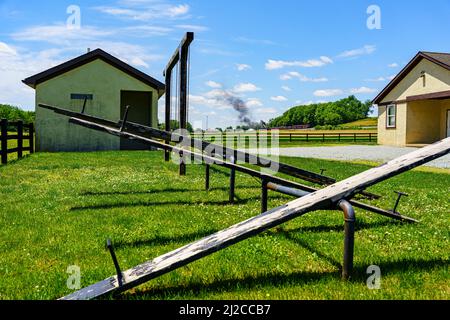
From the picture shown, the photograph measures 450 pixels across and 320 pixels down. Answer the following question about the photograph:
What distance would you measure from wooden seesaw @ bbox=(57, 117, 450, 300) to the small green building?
21.6 metres

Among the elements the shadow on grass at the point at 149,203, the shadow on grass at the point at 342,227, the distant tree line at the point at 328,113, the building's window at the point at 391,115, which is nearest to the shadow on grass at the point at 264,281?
the shadow on grass at the point at 342,227

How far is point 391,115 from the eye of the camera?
110 ft

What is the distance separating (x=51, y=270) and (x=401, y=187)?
8753 millimetres

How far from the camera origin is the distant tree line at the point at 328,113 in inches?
6097

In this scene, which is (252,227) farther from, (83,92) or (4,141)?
(83,92)

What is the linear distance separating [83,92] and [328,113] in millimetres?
145557

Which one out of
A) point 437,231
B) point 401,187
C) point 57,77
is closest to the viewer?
point 437,231

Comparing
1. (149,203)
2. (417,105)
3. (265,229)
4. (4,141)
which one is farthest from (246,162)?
(417,105)

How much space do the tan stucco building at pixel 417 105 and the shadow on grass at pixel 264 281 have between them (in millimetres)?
27110

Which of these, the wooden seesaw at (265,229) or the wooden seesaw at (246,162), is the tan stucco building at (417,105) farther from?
the wooden seesaw at (265,229)

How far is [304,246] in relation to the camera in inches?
194
